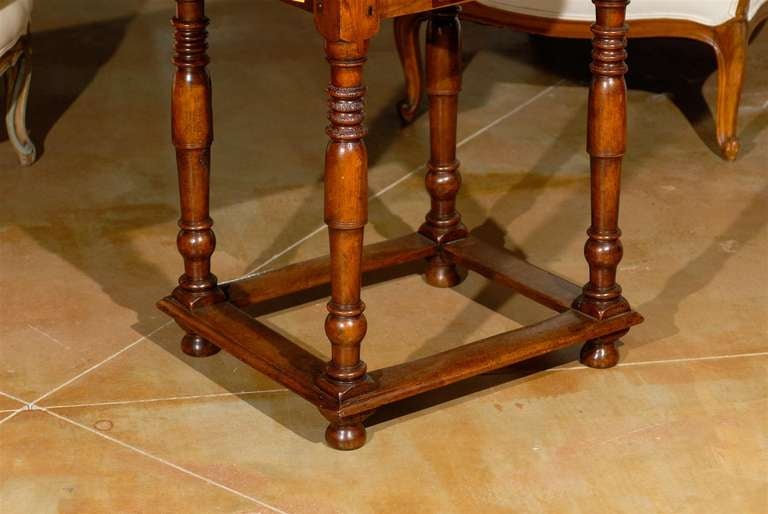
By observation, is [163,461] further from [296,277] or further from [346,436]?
[296,277]

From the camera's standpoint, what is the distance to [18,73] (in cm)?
401

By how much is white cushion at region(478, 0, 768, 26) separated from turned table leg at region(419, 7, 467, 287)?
1.02 metres

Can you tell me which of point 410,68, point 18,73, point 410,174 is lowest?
point 410,174

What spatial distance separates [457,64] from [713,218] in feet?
3.20

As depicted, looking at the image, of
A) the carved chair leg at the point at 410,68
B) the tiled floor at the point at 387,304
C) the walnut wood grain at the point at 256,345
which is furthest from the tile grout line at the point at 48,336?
the carved chair leg at the point at 410,68

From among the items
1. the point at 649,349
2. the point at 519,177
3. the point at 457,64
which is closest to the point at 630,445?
the point at 649,349

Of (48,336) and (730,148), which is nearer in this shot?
(48,336)

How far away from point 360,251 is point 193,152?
0.51m

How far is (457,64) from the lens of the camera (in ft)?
10.0

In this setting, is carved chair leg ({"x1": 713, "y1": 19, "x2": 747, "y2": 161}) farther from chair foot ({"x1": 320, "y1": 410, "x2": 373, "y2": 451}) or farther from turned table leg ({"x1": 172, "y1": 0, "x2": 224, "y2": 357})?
chair foot ({"x1": 320, "y1": 410, "x2": 373, "y2": 451})

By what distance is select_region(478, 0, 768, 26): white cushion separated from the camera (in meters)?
4.01

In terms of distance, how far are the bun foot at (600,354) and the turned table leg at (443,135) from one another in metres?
0.45

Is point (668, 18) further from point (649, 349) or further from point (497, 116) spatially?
point (649, 349)

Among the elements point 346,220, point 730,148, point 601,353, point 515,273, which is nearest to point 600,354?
point 601,353
